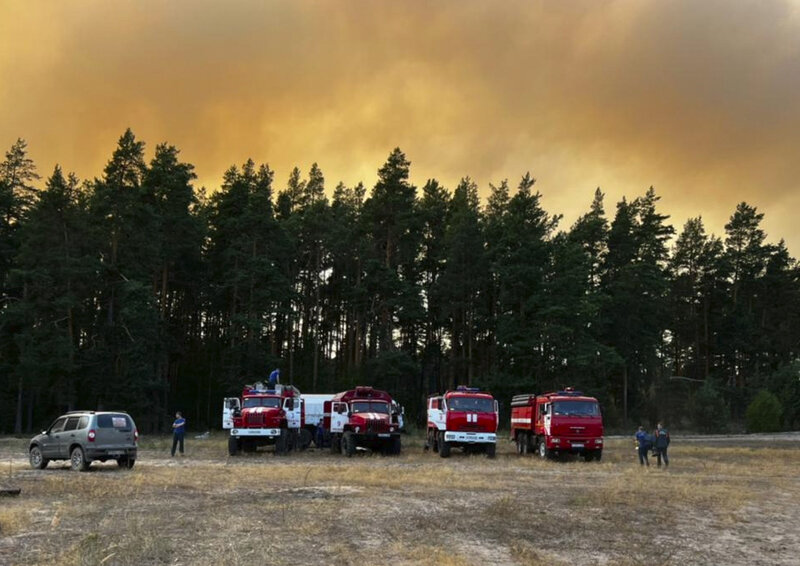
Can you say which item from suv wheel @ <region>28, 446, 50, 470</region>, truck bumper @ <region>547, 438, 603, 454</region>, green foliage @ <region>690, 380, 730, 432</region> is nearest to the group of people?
truck bumper @ <region>547, 438, 603, 454</region>

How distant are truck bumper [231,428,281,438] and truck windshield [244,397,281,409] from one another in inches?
46.1

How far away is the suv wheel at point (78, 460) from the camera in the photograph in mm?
23234

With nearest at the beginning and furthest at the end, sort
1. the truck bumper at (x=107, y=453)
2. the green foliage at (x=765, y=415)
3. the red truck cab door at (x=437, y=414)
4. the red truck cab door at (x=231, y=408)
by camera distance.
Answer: the truck bumper at (x=107, y=453) → the red truck cab door at (x=437, y=414) → the red truck cab door at (x=231, y=408) → the green foliage at (x=765, y=415)

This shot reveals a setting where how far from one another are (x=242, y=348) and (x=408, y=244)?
18553mm

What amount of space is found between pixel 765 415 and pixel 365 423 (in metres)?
46.7

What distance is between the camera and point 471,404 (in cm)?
3222

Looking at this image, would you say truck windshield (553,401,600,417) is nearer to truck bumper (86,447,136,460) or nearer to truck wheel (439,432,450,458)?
truck wheel (439,432,450,458)

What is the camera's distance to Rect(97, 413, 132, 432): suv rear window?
928 inches

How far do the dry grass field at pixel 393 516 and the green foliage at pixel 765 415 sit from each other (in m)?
42.2

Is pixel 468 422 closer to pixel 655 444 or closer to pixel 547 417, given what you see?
pixel 547 417

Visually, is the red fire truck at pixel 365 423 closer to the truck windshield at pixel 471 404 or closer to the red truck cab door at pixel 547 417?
the truck windshield at pixel 471 404

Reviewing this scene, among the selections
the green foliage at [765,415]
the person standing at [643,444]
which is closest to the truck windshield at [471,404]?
the person standing at [643,444]

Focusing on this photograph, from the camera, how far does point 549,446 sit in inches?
1206

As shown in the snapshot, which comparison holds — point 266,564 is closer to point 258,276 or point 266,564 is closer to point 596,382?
point 258,276
